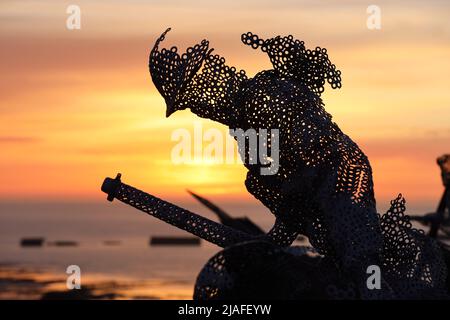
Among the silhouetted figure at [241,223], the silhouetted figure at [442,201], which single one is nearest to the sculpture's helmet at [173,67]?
the silhouetted figure at [442,201]

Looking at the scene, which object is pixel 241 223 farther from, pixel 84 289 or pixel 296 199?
pixel 84 289

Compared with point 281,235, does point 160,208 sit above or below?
above

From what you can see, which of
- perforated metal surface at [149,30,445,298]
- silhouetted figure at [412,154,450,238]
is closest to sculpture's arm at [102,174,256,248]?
perforated metal surface at [149,30,445,298]

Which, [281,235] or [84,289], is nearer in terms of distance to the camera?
[281,235]

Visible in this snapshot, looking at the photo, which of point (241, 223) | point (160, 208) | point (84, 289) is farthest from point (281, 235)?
point (84, 289)

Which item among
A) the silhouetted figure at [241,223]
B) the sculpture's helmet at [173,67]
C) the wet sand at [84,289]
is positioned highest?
the sculpture's helmet at [173,67]

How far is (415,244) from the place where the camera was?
15078mm

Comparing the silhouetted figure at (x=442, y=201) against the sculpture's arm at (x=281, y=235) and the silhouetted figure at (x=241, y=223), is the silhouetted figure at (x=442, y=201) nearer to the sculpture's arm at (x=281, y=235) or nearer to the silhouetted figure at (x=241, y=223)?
the silhouetted figure at (x=241, y=223)

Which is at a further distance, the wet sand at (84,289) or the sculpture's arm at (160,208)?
the wet sand at (84,289)

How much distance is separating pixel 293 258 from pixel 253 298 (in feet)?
1.85

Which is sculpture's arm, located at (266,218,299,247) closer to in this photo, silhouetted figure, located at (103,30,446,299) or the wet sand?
silhouetted figure, located at (103,30,446,299)

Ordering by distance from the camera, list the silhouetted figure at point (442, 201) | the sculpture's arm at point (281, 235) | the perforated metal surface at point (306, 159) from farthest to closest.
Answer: the silhouetted figure at point (442, 201) < the sculpture's arm at point (281, 235) < the perforated metal surface at point (306, 159)
